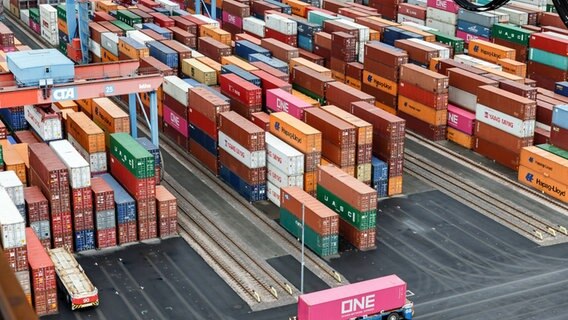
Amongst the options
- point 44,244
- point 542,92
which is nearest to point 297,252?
point 44,244

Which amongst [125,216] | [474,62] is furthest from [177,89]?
[474,62]

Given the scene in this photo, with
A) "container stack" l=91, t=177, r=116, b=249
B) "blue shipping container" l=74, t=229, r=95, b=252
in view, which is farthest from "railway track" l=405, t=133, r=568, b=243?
"blue shipping container" l=74, t=229, r=95, b=252

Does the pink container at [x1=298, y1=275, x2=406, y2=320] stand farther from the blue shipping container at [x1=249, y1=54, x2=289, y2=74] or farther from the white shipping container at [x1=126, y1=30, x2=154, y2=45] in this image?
the white shipping container at [x1=126, y1=30, x2=154, y2=45]

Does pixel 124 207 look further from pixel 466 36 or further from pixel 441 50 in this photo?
pixel 466 36

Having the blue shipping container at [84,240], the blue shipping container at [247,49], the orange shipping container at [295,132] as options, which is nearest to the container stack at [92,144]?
the blue shipping container at [84,240]

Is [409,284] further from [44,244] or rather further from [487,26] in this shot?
[487,26]
